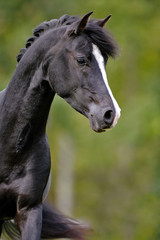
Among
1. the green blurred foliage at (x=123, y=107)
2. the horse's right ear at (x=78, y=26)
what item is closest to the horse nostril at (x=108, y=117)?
the horse's right ear at (x=78, y=26)

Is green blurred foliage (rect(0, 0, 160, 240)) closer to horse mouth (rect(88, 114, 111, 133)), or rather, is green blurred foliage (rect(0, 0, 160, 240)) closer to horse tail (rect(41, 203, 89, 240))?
horse tail (rect(41, 203, 89, 240))

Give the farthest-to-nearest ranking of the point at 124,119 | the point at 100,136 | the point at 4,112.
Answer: the point at 100,136
the point at 124,119
the point at 4,112

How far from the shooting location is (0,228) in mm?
6844

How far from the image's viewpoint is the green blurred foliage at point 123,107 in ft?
55.2

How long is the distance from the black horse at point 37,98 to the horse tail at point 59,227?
1.14 m

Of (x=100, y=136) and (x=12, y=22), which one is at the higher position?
(x=12, y=22)

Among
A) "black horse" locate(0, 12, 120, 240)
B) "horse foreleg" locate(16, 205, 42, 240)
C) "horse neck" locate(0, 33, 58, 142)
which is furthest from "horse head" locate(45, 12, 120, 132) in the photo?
"horse foreleg" locate(16, 205, 42, 240)

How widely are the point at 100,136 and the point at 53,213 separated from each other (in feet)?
45.3

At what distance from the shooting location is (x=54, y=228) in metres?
7.36

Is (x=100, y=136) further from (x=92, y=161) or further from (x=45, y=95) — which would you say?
(x=45, y=95)

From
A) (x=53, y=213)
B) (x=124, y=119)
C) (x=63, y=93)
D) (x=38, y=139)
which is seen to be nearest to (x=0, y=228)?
(x=53, y=213)

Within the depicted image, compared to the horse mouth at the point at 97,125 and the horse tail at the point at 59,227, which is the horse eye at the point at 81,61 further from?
the horse tail at the point at 59,227

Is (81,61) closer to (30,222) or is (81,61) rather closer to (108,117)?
(108,117)

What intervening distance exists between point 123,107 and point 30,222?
13.9 metres
